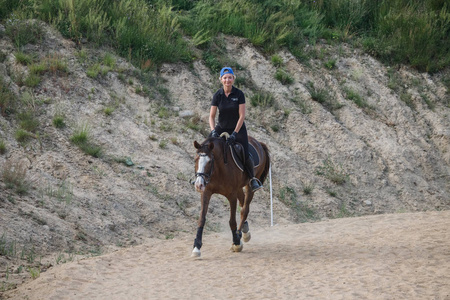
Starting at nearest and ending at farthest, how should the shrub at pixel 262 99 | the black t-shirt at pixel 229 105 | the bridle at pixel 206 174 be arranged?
the bridle at pixel 206 174
the black t-shirt at pixel 229 105
the shrub at pixel 262 99

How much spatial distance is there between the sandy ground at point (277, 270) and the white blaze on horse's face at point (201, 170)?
1415mm

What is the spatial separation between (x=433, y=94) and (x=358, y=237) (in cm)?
1346

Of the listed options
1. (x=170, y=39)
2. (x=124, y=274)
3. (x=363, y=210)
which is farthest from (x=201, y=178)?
(x=170, y=39)

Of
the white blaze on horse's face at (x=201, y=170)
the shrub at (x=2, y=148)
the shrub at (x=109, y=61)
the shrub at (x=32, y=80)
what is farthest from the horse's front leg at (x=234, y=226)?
the shrub at (x=109, y=61)

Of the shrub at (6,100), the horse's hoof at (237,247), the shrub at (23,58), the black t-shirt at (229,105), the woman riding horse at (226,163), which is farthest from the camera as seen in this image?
the shrub at (23,58)

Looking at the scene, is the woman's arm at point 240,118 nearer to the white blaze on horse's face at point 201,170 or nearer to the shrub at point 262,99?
the white blaze on horse's face at point 201,170

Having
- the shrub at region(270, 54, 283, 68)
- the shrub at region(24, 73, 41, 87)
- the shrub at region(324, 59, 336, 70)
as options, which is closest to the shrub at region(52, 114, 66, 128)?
the shrub at region(24, 73, 41, 87)

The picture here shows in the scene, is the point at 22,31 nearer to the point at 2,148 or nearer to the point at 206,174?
the point at 2,148

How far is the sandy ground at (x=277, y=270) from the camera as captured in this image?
8508mm

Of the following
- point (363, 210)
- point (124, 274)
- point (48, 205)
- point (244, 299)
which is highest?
point (244, 299)

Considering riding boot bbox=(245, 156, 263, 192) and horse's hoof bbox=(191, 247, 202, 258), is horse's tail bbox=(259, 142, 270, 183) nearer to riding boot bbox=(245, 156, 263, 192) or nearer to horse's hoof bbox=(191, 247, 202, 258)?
riding boot bbox=(245, 156, 263, 192)

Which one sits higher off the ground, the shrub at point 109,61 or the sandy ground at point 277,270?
the sandy ground at point 277,270

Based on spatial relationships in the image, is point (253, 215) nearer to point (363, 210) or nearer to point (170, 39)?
point (363, 210)

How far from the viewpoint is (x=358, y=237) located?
12.4 m
